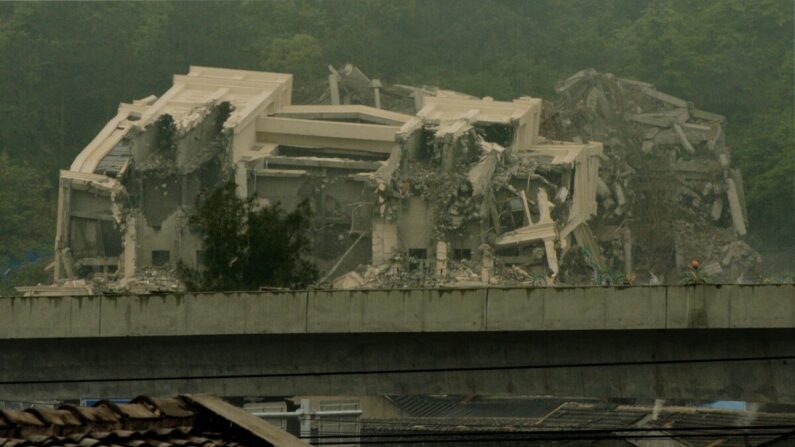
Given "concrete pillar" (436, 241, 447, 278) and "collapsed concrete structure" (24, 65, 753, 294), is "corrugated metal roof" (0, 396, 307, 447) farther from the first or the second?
"collapsed concrete structure" (24, 65, 753, 294)

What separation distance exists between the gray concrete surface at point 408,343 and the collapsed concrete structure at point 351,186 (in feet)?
105

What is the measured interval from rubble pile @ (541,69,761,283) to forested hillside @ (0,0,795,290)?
10.4 metres

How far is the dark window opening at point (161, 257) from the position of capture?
201 ft

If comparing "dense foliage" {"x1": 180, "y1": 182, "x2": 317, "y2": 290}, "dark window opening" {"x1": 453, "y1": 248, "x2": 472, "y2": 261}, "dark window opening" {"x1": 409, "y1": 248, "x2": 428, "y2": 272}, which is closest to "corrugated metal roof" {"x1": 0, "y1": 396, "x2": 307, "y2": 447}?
"dense foliage" {"x1": 180, "y1": 182, "x2": 317, "y2": 290}

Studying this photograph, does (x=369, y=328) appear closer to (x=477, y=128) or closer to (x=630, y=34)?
(x=477, y=128)

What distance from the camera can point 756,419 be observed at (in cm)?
3058

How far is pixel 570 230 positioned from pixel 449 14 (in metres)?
48.4

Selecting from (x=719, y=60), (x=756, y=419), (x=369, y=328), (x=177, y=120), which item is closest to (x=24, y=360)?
(x=369, y=328)

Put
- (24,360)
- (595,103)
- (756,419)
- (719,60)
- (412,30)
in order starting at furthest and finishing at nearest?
(412,30) < (719,60) < (595,103) < (756,419) < (24,360)

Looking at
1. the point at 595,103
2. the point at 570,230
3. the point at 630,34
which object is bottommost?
the point at 570,230

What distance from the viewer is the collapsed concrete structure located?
59062 mm

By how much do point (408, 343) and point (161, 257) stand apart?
40.5 m

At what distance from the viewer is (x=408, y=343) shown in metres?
21.9

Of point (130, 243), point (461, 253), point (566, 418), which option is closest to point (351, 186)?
point (461, 253)
